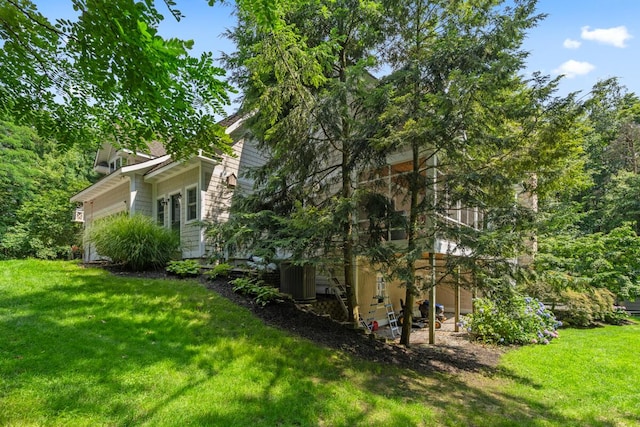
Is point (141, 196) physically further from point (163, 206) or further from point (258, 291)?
point (258, 291)

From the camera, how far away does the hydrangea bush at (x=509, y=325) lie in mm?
9266

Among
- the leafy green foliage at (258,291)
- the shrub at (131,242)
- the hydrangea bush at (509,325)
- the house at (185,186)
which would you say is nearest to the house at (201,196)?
the house at (185,186)

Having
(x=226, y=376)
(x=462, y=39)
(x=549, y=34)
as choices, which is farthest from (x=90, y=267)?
(x=549, y=34)

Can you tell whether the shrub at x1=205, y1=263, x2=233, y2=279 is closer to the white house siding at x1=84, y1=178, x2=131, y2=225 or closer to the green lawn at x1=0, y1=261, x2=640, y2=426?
the green lawn at x1=0, y1=261, x2=640, y2=426

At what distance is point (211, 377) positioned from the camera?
454cm

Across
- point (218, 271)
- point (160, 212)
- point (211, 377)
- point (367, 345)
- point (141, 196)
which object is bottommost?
point (367, 345)

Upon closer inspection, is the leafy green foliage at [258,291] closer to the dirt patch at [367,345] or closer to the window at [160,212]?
the dirt patch at [367,345]

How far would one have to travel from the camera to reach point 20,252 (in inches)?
808

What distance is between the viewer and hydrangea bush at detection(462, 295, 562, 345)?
927 cm

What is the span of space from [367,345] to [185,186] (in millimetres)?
→ 8480

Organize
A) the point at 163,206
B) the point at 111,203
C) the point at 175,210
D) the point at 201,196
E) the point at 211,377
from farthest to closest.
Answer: the point at 111,203
the point at 163,206
the point at 175,210
the point at 201,196
the point at 211,377

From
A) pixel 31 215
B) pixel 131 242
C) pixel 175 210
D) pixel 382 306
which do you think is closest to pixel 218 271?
pixel 131 242

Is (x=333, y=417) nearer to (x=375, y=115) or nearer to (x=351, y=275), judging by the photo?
(x=351, y=275)

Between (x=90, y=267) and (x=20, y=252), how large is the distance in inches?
616
